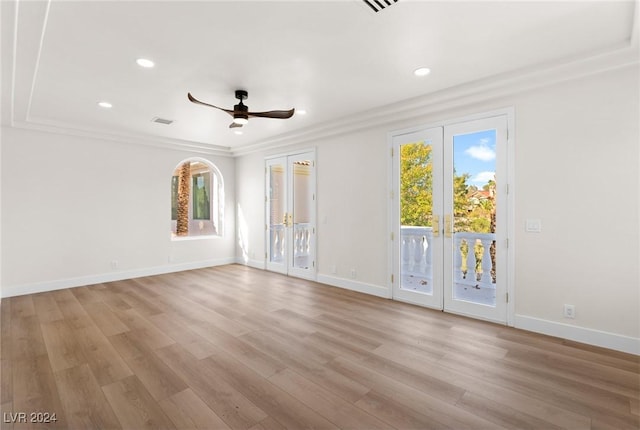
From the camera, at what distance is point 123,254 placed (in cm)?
574

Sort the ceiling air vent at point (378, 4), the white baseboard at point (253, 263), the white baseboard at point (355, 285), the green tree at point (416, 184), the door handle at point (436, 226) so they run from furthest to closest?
the white baseboard at point (253, 263)
the white baseboard at point (355, 285)
the green tree at point (416, 184)
the door handle at point (436, 226)
the ceiling air vent at point (378, 4)

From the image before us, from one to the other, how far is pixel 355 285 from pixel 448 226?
5.94ft

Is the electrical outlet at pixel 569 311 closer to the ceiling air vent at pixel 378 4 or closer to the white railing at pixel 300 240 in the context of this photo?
the ceiling air vent at pixel 378 4

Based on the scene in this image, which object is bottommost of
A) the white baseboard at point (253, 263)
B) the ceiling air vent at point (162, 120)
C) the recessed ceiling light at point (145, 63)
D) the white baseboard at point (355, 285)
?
the white baseboard at point (355, 285)

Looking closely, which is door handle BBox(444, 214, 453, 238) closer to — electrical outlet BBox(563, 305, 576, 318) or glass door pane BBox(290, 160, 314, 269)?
electrical outlet BBox(563, 305, 576, 318)

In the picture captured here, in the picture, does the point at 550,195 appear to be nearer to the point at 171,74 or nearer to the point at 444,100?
the point at 444,100

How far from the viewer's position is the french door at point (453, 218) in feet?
11.7

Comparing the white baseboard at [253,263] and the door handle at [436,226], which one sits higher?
the door handle at [436,226]

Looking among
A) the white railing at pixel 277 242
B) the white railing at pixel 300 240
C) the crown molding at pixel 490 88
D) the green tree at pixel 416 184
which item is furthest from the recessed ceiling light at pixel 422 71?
the white railing at pixel 277 242

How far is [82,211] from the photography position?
5.27 meters

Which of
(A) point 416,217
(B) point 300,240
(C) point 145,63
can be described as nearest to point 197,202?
(B) point 300,240

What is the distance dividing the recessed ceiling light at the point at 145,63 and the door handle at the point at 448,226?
147 inches

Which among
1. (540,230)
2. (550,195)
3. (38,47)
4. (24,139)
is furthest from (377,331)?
(24,139)

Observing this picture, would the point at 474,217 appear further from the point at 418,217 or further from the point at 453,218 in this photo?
the point at 418,217
